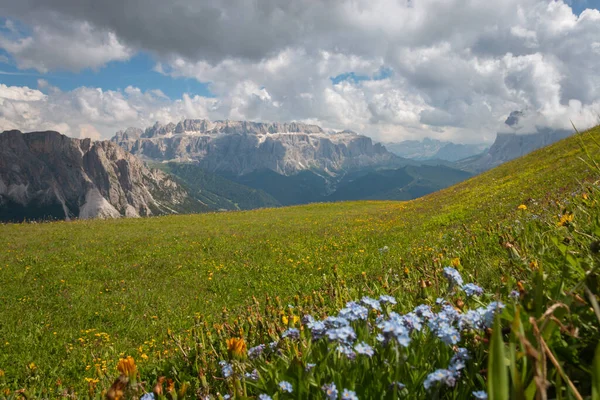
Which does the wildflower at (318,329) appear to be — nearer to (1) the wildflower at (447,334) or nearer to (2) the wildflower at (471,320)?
(1) the wildflower at (447,334)

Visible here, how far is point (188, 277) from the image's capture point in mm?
13078

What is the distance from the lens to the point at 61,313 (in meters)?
9.98

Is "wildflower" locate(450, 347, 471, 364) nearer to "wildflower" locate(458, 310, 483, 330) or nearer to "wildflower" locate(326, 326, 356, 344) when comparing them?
"wildflower" locate(458, 310, 483, 330)

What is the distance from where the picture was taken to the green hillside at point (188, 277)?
16.6 feet

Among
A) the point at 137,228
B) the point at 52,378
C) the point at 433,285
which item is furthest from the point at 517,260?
the point at 137,228

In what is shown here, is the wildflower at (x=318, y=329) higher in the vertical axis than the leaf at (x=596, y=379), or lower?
lower

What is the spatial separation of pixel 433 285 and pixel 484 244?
12.9 feet

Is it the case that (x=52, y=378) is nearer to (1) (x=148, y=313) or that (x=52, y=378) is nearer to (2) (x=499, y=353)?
(1) (x=148, y=313)

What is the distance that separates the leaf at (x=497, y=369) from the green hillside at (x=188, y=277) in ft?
3.15

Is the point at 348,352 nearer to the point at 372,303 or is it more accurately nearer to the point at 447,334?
the point at 372,303

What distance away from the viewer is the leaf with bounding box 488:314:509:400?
1.16m

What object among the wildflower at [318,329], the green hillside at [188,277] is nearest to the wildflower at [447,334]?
the green hillside at [188,277]

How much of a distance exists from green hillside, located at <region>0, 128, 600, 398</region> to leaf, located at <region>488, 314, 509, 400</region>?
0.96 meters

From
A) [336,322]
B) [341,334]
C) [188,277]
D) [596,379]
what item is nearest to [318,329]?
[336,322]
